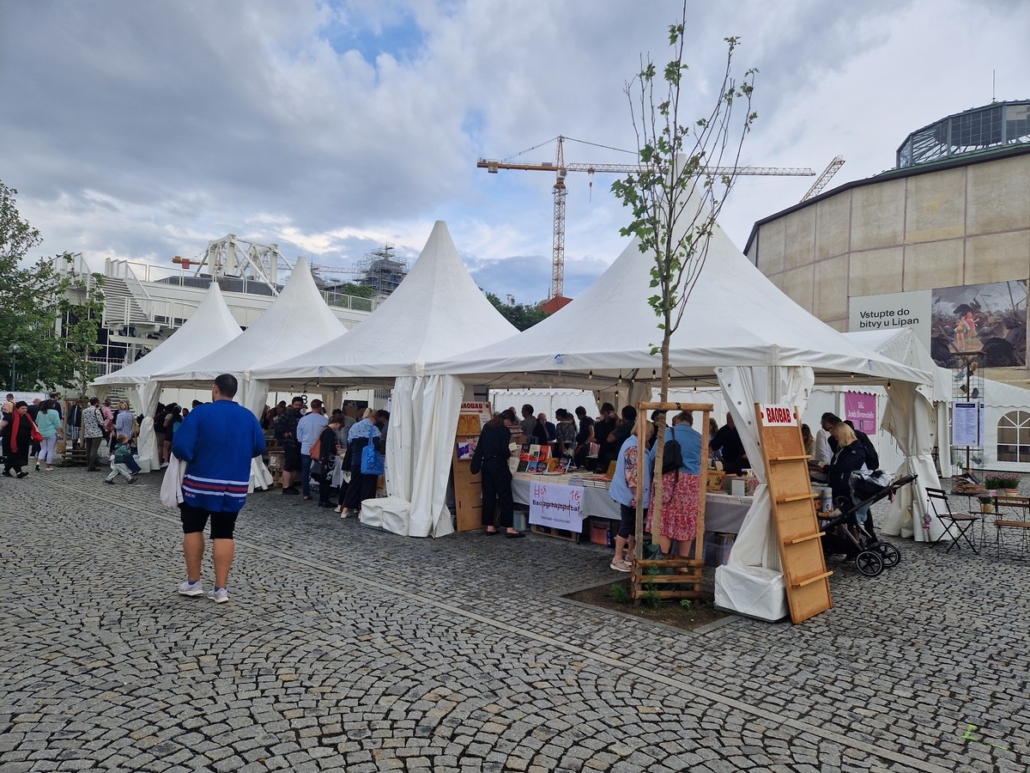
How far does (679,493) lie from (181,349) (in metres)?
14.7

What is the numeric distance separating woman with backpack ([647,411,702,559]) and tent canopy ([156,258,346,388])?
29.3 ft

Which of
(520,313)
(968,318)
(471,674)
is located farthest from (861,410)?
(520,313)

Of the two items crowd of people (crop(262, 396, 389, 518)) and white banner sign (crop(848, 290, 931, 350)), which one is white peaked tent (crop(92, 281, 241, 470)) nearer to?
crowd of people (crop(262, 396, 389, 518))

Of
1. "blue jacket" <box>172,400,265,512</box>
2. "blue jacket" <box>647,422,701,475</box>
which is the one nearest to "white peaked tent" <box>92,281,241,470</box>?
"blue jacket" <box>172,400,265,512</box>

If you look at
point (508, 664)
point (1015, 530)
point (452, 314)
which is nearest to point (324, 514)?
point (452, 314)

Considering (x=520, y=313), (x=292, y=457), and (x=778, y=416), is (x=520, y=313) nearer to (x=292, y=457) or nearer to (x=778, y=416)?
(x=292, y=457)

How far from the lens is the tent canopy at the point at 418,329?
10039 mm

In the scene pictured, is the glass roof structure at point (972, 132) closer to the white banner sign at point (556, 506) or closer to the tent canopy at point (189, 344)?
the tent canopy at point (189, 344)

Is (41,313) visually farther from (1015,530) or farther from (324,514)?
(1015,530)

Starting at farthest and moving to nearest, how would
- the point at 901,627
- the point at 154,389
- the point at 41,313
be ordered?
1. the point at 41,313
2. the point at 154,389
3. the point at 901,627

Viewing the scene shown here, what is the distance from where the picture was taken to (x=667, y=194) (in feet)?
19.3

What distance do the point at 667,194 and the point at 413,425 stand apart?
15.7 feet

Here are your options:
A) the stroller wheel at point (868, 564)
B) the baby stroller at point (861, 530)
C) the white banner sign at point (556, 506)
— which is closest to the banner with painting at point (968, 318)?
the baby stroller at point (861, 530)

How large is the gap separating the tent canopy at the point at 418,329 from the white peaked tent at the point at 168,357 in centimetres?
488
